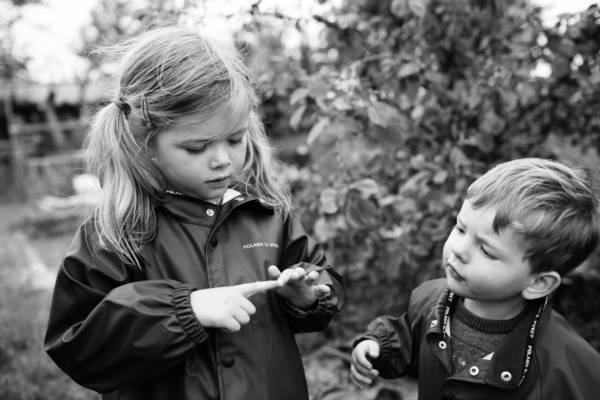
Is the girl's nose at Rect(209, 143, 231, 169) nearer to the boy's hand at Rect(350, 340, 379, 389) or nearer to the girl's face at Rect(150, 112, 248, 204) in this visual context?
the girl's face at Rect(150, 112, 248, 204)

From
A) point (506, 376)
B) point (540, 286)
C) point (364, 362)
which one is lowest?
point (364, 362)

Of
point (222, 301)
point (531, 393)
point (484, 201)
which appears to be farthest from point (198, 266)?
point (531, 393)

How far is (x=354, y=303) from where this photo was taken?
133 inches

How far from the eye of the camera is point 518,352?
125 centimetres

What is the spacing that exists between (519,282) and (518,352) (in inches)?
6.2

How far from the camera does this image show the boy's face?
4.07 ft

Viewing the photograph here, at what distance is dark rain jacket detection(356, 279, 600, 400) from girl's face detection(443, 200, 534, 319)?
113mm

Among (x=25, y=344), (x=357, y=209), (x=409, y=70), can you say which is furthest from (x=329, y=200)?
(x=25, y=344)

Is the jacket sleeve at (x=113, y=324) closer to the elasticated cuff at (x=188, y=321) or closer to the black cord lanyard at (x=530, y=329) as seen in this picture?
the elasticated cuff at (x=188, y=321)

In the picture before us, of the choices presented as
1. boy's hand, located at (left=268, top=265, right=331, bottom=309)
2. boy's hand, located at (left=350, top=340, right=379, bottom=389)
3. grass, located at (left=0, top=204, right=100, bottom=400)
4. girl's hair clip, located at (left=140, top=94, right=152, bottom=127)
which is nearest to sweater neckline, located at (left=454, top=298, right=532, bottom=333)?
boy's hand, located at (left=350, top=340, right=379, bottom=389)

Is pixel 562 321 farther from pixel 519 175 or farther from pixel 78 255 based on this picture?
pixel 78 255

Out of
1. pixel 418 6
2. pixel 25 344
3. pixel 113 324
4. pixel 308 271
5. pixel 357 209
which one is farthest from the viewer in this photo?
pixel 25 344

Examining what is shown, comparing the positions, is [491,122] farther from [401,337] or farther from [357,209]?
[401,337]

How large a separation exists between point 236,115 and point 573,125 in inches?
75.2
